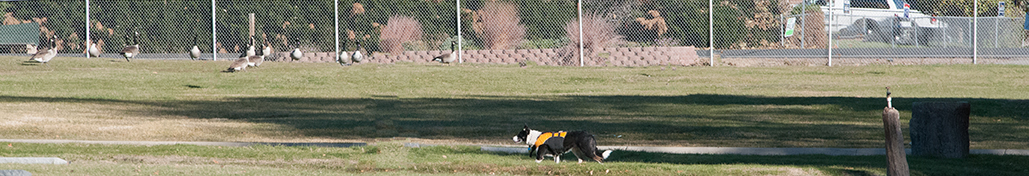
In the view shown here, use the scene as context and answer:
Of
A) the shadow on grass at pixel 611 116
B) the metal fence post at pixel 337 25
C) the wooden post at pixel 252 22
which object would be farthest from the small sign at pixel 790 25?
the wooden post at pixel 252 22

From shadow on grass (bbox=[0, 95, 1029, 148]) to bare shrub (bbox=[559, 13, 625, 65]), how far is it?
7.07 metres

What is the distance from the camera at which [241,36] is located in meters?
26.4

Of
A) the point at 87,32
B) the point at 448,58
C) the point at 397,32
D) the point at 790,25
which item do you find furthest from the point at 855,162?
the point at 87,32

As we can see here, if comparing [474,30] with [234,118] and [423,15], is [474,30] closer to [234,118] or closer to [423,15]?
[423,15]

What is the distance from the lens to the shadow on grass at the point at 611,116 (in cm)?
1225

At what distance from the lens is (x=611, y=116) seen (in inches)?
592

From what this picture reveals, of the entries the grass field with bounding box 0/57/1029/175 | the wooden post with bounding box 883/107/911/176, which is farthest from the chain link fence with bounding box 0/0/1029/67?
the wooden post with bounding box 883/107/911/176

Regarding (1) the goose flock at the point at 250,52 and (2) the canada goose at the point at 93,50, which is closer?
(1) the goose flock at the point at 250,52

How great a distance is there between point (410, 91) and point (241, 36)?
8655mm

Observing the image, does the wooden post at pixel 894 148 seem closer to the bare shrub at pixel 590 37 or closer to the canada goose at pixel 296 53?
the bare shrub at pixel 590 37

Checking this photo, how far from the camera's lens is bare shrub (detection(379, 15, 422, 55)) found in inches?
1027

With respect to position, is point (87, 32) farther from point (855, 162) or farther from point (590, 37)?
point (855, 162)

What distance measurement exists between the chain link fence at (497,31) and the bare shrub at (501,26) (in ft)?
0.10

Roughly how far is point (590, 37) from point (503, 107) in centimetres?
889
